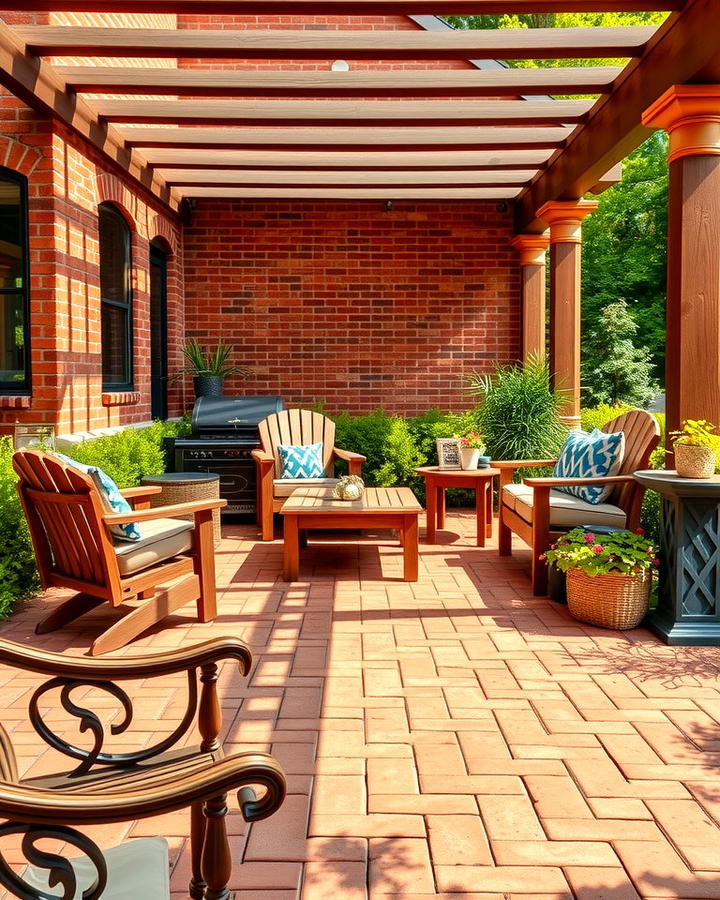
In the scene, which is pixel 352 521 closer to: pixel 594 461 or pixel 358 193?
pixel 594 461

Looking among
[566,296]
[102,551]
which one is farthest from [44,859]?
[566,296]

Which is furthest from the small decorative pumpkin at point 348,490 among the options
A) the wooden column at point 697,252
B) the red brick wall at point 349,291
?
the red brick wall at point 349,291

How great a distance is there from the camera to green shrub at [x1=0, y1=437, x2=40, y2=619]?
168 inches

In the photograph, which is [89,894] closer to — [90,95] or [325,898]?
[325,898]

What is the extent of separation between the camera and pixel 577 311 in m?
7.89

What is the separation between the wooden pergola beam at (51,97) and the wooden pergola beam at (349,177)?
1123 millimetres

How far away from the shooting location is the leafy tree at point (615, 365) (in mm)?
15305

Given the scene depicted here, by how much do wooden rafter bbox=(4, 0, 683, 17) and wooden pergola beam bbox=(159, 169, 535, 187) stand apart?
3560 millimetres

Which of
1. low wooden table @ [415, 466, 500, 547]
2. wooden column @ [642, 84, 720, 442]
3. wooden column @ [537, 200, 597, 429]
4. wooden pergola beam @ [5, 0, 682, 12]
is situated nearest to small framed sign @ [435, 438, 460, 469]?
low wooden table @ [415, 466, 500, 547]

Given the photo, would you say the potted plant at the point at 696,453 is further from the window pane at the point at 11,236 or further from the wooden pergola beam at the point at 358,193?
the wooden pergola beam at the point at 358,193

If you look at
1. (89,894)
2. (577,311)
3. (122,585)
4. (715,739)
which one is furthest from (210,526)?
(577,311)

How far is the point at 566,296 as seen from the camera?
7836 mm

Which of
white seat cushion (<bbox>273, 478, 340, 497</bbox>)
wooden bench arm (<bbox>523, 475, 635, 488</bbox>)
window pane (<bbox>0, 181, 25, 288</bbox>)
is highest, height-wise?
window pane (<bbox>0, 181, 25, 288</bbox>)

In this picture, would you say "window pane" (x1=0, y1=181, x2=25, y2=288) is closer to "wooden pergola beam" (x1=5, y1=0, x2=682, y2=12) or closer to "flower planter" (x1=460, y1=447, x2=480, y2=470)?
"wooden pergola beam" (x1=5, y1=0, x2=682, y2=12)
